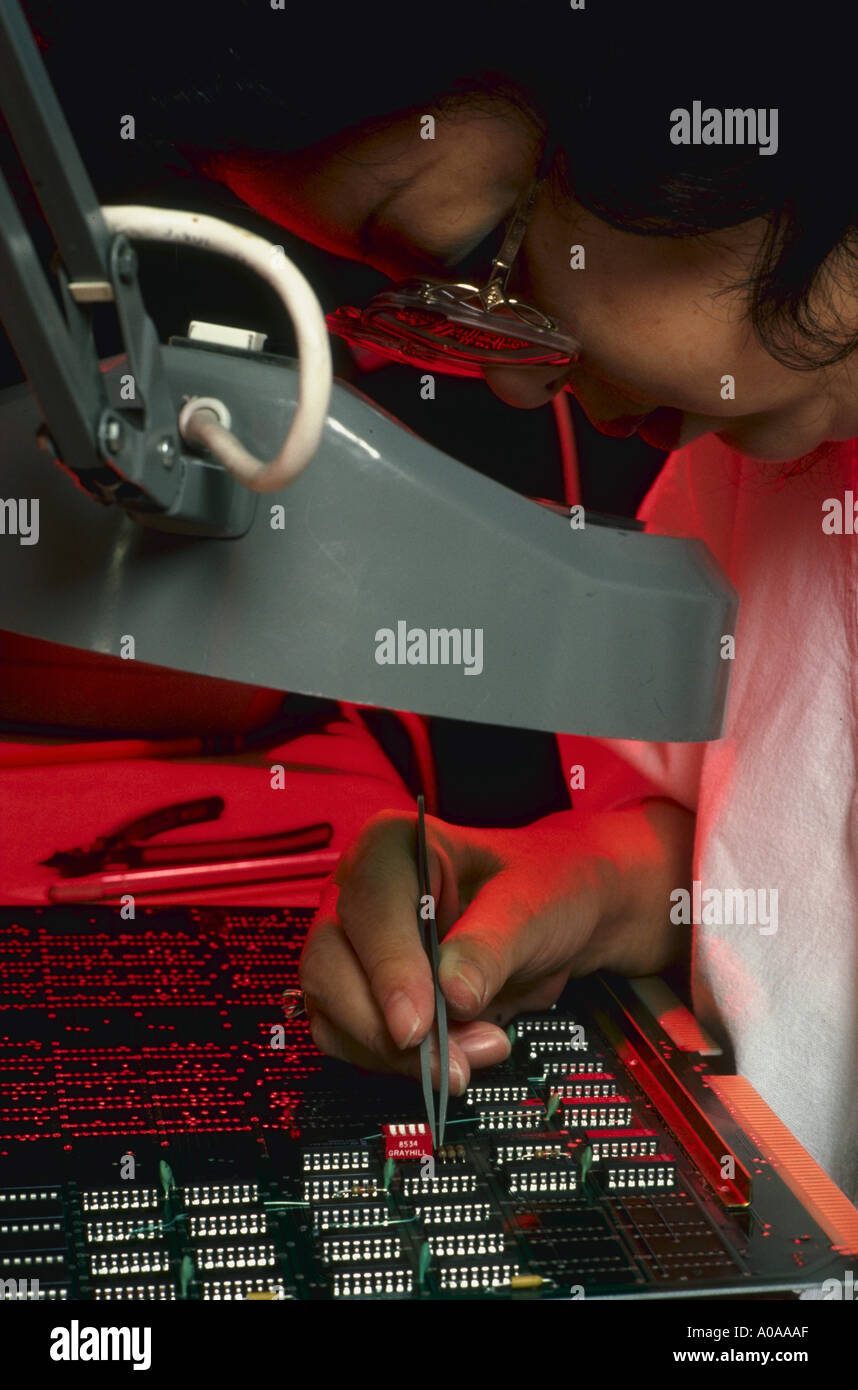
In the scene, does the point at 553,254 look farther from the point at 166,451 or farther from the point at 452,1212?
the point at 452,1212

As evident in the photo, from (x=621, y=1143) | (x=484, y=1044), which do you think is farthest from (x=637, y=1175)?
(x=484, y=1044)

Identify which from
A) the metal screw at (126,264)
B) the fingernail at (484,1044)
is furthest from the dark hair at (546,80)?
the fingernail at (484,1044)

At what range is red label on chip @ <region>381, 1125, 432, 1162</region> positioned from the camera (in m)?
0.85

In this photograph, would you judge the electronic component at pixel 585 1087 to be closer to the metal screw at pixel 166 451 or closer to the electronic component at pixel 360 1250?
the electronic component at pixel 360 1250

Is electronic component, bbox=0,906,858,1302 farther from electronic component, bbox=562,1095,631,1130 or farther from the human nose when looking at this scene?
the human nose

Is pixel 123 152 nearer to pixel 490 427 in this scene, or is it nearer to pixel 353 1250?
pixel 353 1250

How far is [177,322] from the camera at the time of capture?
1.37m

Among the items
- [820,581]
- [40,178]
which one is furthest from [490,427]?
[40,178]

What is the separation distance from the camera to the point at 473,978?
0.93 meters

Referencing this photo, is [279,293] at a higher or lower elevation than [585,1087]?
higher

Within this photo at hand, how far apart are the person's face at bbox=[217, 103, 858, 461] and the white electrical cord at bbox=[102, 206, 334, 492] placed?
0.48 feet

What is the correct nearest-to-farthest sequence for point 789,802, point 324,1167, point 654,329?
point 654,329 < point 324,1167 < point 789,802

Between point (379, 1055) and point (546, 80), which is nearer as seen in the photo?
point (546, 80)

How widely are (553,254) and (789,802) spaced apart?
0.64 meters
